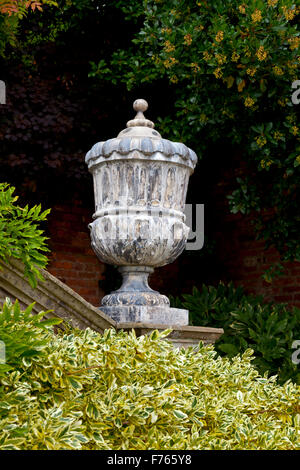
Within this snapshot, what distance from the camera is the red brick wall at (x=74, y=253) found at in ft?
25.1

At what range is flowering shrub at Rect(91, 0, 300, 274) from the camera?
542cm

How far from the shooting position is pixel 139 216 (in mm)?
4074

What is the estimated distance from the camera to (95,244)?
14.0 feet

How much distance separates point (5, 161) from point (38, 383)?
396cm

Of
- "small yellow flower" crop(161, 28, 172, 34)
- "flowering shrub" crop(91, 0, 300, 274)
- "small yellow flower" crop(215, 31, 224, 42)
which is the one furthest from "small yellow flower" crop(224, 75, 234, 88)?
"small yellow flower" crop(161, 28, 172, 34)

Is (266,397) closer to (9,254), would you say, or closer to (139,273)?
(139,273)

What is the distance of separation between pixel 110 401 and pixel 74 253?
5.22 m

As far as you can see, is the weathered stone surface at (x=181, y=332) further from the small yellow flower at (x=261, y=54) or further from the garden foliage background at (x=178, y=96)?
the small yellow flower at (x=261, y=54)

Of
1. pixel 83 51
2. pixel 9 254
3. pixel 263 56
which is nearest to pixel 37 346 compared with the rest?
pixel 9 254

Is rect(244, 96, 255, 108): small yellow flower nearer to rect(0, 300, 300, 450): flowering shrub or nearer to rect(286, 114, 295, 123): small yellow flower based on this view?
rect(286, 114, 295, 123): small yellow flower

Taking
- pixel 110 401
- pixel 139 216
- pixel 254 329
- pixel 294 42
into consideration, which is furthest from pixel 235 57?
pixel 110 401

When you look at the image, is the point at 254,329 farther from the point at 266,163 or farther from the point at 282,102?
the point at 282,102

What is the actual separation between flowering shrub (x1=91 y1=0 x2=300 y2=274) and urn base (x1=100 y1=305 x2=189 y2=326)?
7.73 ft

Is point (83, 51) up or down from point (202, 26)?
up
